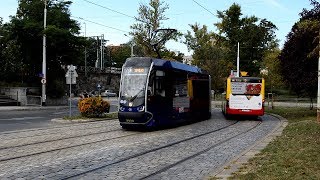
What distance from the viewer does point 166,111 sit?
2012 centimetres

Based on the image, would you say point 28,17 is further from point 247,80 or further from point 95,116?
point 247,80

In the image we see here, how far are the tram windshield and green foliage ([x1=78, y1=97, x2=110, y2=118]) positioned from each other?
22.4 feet

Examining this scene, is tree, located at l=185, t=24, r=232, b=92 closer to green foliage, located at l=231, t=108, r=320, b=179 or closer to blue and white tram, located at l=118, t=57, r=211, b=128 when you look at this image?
blue and white tram, located at l=118, t=57, r=211, b=128

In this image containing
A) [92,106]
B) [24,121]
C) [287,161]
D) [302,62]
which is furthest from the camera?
[302,62]

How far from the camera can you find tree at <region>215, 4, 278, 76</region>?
260ft

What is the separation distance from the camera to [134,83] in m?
18.8

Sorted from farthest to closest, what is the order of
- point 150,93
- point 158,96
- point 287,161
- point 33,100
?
point 33,100 → point 158,96 → point 150,93 → point 287,161

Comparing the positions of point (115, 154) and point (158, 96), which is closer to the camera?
point (115, 154)

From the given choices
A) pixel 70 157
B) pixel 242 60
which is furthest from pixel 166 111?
pixel 242 60

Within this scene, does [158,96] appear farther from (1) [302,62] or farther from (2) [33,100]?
(2) [33,100]

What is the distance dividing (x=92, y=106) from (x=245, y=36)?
5781 cm

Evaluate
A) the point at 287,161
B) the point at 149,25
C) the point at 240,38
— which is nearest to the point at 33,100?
the point at 149,25

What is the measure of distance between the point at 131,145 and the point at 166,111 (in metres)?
6.29

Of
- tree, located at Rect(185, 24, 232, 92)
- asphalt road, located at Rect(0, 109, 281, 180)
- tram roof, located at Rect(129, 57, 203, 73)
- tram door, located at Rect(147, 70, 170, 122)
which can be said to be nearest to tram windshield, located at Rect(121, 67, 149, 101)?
tram door, located at Rect(147, 70, 170, 122)
